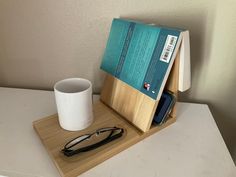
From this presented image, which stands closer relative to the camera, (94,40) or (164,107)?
(164,107)

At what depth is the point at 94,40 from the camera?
67cm

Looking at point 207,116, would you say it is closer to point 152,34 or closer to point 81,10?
point 152,34

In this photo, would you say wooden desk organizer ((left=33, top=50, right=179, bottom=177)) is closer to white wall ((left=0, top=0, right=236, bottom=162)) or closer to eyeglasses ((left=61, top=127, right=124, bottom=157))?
eyeglasses ((left=61, top=127, right=124, bottom=157))

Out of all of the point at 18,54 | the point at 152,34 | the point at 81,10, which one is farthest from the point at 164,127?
the point at 18,54

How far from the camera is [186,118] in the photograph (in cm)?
60

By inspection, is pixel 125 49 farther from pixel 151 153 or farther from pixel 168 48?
pixel 151 153

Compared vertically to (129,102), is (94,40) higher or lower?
higher

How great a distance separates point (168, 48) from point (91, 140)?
0.26 m

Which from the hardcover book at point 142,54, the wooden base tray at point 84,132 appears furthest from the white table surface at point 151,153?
the hardcover book at point 142,54

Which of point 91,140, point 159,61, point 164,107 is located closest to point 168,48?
point 159,61

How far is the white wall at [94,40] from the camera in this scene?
0.60m

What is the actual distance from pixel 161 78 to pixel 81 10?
1.04 feet

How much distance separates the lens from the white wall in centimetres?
60

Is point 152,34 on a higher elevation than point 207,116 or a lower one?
higher
